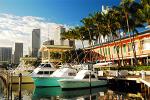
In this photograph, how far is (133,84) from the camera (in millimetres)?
42125

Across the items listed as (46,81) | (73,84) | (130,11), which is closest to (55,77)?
(46,81)

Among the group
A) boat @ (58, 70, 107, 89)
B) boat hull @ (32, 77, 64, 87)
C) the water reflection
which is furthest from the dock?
boat hull @ (32, 77, 64, 87)

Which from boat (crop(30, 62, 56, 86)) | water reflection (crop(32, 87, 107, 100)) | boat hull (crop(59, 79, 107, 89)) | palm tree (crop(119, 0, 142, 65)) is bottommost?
water reflection (crop(32, 87, 107, 100))

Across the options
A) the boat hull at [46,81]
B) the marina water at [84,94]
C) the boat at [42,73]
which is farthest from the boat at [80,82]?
the boat at [42,73]

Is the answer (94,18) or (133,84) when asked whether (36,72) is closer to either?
(133,84)

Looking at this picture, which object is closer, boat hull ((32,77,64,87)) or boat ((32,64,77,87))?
boat ((32,64,77,87))

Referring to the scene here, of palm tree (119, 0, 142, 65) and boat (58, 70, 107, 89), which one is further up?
palm tree (119, 0, 142, 65)

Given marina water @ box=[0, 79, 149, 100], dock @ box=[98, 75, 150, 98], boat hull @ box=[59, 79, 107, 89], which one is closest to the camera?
dock @ box=[98, 75, 150, 98]

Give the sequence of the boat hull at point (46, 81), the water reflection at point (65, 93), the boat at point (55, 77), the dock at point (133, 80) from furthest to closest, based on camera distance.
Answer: the boat hull at point (46, 81) < the boat at point (55, 77) < the water reflection at point (65, 93) < the dock at point (133, 80)

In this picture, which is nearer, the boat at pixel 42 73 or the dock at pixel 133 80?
the dock at pixel 133 80

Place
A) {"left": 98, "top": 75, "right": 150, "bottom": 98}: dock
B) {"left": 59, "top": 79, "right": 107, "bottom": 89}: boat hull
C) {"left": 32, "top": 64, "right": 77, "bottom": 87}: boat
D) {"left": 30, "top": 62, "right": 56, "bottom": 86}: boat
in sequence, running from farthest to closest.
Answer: {"left": 30, "top": 62, "right": 56, "bottom": 86}: boat → {"left": 32, "top": 64, "right": 77, "bottom": 87}: boat → {"left": 59, "top": 79, "right": 107, "bottom": 89}: boat hull → {"left": 98, "top": 75, "right": 150, "bottom": 98}: dock

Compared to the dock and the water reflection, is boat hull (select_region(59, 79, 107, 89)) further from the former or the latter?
the dock

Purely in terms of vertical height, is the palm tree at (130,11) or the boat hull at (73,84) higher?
the palm tree at (130,11)

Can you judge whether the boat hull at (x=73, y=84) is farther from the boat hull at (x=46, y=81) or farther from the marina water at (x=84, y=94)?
the boat hull at (x=46, y=81)
